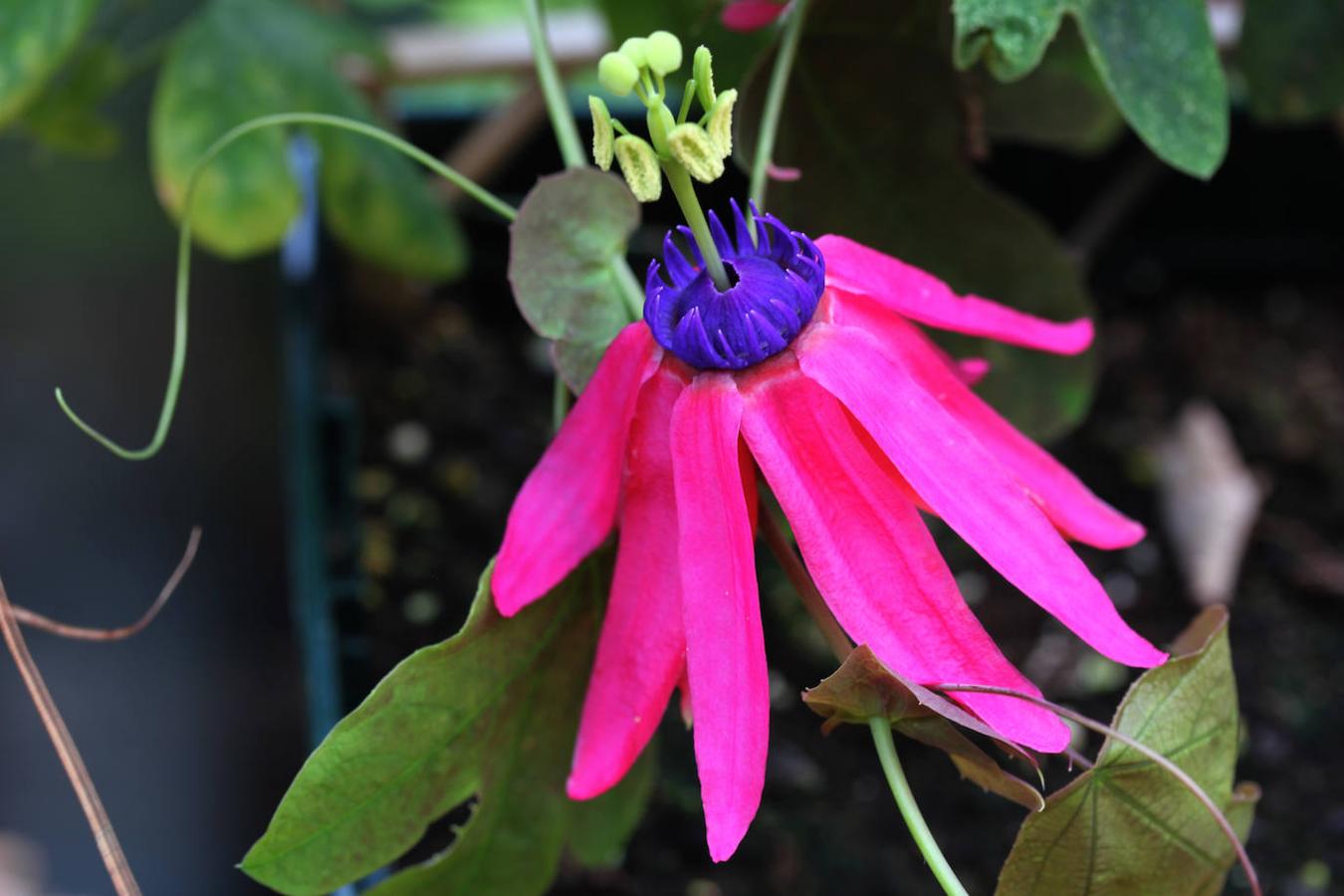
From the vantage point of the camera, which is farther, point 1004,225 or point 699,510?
point 1004,225

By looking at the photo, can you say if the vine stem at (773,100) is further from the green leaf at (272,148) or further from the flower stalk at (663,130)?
the green leaf at (272,148)

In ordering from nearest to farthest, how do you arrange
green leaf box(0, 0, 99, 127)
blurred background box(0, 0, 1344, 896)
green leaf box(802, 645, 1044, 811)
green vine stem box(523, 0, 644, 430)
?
green leaf box(802, 645, 1044, 811) < green vine stem box(523, 0, 644, 430) < green leaf box(0, 0, 99, 127) < blurred background box(0, 0, 1344, 896)

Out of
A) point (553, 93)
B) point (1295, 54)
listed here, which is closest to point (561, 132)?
point (553, 93)

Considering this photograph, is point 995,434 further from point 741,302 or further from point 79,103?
point 79,103

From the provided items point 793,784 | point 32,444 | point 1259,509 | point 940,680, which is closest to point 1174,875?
point 940,680

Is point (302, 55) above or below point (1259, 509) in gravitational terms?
above

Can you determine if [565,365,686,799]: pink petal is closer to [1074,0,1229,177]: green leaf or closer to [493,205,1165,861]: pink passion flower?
[493,205,1165,861]: pink passion flower

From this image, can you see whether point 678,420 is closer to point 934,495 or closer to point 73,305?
point 934,495

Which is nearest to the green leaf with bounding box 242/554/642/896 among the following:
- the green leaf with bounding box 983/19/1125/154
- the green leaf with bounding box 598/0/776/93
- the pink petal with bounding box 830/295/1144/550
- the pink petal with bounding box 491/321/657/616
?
the pink petal with bounding box 491/321/657/616
